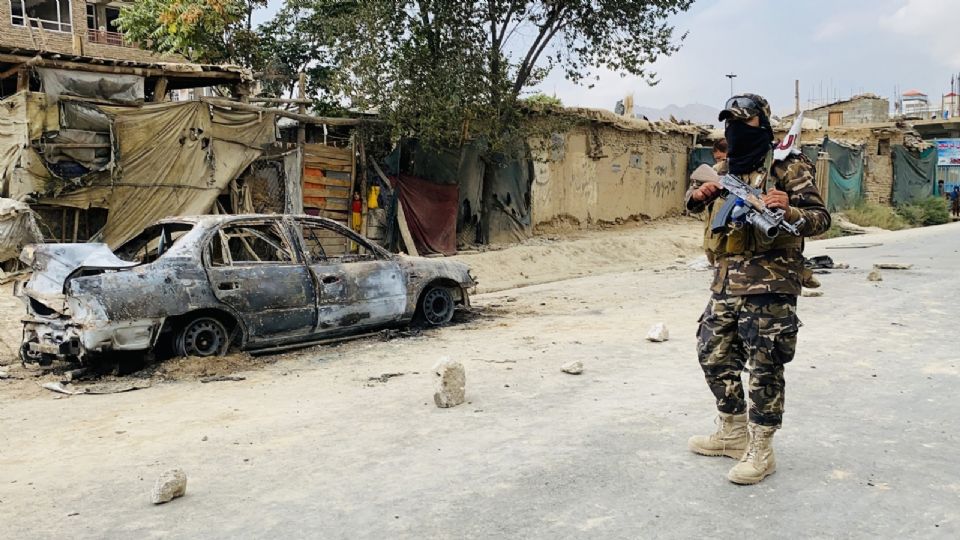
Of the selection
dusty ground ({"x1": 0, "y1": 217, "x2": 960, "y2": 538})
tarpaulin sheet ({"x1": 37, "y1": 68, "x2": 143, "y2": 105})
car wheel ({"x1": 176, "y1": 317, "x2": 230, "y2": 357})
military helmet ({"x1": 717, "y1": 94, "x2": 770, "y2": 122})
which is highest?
tarpaulin sheet ({"x1": 37, "y1": 68, "x2": 143, "y2": 105})

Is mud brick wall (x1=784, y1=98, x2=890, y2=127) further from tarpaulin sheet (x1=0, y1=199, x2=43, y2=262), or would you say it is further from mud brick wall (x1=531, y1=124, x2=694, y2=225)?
tarpaulin sheet (x1=0, y1=199, x2=43, y2=262)

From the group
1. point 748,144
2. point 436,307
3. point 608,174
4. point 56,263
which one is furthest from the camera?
point 608,174

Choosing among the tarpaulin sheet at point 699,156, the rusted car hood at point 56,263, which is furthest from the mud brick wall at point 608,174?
the rusted car hood at point 56,263

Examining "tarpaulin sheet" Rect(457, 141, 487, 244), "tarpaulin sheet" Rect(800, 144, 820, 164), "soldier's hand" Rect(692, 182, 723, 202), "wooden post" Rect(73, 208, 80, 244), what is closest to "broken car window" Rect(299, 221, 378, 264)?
"soldier's hand" Rect(692, 182, 723, 202)

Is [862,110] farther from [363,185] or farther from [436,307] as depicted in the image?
[436,307]

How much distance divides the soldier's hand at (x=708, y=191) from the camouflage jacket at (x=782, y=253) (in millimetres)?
177

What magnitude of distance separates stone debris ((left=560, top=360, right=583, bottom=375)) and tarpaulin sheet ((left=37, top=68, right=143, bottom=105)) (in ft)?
27.4

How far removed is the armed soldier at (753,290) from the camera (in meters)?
3.37

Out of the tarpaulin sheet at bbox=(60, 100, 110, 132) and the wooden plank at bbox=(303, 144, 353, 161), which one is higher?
the tarpaulin sheet at bbox=(60, 100, 110, 132)

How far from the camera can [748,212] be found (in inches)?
131

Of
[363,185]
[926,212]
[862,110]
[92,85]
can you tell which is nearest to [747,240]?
[92,85]

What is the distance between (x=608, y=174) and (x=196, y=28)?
407 inches

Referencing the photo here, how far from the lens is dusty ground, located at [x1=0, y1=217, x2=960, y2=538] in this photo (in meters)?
3.07

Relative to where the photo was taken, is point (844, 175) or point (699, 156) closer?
point (699, 156)
